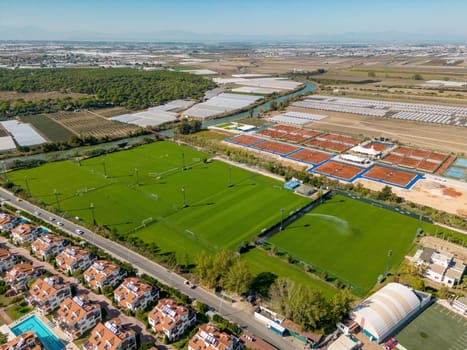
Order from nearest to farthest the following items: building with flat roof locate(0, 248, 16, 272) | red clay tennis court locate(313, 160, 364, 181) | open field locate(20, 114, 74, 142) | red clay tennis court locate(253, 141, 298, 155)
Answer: building with flat roof locate(0, 248, 16, 272), red clay tennis court locate(313, 160, 364, 181), red clay tennis court locate(253, 141, 298, 155), open field locate(20, 114, 74, 142)

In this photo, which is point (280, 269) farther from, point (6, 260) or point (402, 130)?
point (402, 130)

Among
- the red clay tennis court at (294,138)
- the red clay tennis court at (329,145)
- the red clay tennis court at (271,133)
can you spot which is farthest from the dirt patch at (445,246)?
the red clay tennis court at (271,133)

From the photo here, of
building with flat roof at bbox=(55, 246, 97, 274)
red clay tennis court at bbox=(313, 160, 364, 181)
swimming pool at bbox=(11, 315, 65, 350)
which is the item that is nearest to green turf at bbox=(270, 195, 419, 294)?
red clay tennis court at bbox=(313, 160, 364, 181)

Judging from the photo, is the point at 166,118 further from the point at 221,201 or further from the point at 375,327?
the point at 375,327

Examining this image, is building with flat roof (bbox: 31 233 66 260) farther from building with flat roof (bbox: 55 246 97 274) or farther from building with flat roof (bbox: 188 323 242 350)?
building with flat roof (bbox: 188 323 242 350)

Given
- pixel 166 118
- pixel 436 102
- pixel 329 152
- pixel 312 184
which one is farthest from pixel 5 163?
pixel 436 102
